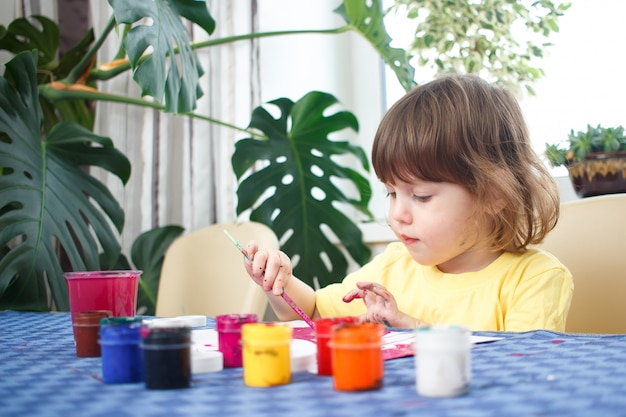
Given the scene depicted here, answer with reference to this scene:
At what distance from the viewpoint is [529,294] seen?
106 cm

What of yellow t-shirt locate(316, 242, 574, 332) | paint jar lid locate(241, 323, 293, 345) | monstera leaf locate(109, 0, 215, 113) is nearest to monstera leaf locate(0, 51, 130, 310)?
monstera leaf locate(109, 0, 215, 113)

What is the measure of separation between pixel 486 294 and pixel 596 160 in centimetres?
53

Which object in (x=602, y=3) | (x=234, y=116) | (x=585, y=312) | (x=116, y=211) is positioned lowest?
(x=585, y=312)

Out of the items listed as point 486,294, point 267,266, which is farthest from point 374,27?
point 267,266

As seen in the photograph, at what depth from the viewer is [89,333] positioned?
0.77 metres

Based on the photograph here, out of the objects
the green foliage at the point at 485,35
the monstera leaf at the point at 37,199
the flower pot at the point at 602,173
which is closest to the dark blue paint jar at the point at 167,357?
the monstera leaf at the point at 37,199

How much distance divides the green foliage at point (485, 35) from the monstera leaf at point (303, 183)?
0.32 m

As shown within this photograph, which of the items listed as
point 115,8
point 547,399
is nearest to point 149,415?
point 547,399

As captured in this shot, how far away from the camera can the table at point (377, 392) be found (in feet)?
1.56

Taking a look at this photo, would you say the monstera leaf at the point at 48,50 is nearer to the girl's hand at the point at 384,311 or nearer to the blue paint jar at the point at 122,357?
the girl's hand at the point at 384,311

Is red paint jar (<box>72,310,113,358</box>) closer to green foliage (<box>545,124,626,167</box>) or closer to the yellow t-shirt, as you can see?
the yellow t-shirt

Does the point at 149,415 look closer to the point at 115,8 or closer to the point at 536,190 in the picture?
the point at 536,190

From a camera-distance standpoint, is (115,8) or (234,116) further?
(234,116)

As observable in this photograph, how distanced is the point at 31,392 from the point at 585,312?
36.1 inches
